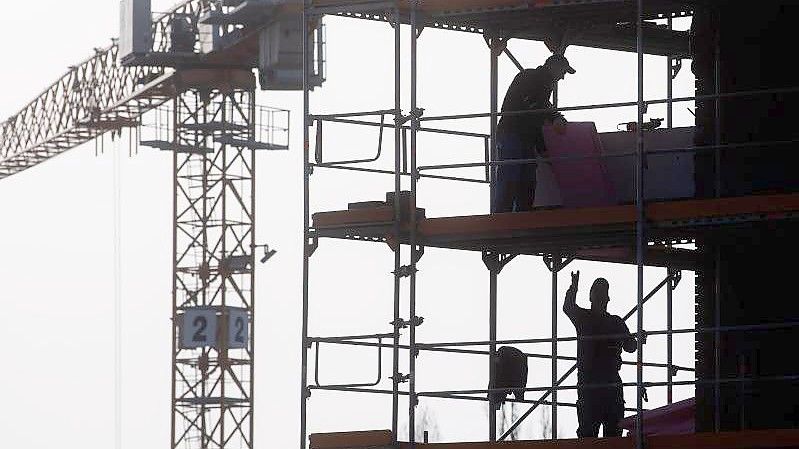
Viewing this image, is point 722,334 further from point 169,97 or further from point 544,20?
point 169,97

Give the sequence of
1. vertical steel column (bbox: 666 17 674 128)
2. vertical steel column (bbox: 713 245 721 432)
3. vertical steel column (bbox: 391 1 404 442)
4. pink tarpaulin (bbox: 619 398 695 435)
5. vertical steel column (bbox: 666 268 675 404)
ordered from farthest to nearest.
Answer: vertical steel column (bbox: 666 17 674 128) → vertical steel column (bbox: 666 268 675 404) → pink tarpaulin (bbox: 619 398 695 435) → vertical steel column (bbox: 713 245 721 432) → vertical steel column (bbox: 391 1 404 442)

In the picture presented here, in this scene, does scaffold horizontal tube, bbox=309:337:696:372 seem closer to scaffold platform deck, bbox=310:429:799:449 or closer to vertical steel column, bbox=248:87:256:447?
scaffold platform deck, bbox=310:429:799:449

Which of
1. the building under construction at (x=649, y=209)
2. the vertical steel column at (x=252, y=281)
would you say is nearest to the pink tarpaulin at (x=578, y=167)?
the building under construction at (x=649, y=209)

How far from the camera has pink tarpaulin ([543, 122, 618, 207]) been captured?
2309 cm

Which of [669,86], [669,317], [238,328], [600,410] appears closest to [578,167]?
[600,410]

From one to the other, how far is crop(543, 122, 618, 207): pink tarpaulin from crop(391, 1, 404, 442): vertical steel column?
4.50 feet

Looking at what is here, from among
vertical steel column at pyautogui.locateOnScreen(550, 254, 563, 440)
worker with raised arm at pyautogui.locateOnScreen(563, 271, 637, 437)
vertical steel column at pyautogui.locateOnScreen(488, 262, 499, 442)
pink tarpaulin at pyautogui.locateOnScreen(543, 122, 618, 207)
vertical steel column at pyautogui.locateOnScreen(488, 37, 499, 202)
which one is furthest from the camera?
vertical steel column at pyautogui.locateOnScreen(550, 254, 563, 440)

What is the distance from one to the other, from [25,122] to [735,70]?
73.0 metres

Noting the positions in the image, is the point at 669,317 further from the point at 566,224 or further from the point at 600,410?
the point at 566,224

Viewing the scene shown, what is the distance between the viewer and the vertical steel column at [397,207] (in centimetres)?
2233

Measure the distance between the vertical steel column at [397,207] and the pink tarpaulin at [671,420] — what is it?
234 centimetres

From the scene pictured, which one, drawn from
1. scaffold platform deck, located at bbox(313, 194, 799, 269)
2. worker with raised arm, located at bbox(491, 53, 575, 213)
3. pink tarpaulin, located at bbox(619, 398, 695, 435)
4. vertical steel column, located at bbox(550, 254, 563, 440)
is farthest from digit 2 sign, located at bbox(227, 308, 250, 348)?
worker with raised arm, located at bbox(491, 53, 575, 213)

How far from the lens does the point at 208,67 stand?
7850 centimetres

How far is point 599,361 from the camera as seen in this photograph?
877 inches
